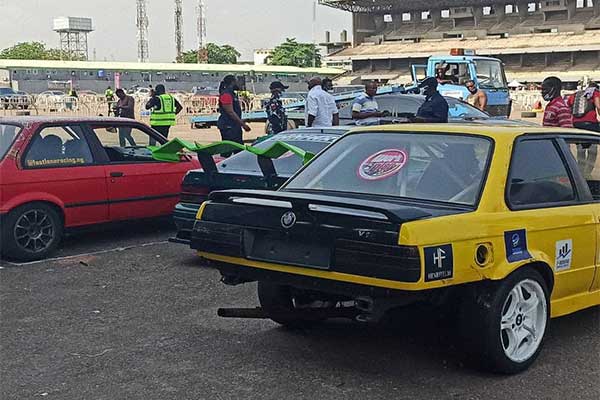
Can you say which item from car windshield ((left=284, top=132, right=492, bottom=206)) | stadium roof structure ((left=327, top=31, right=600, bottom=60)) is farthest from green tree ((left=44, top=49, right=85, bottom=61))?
car windshield ((left=284, top=132, right=492, bottom=206))

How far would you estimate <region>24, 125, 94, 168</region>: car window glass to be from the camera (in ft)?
25.7

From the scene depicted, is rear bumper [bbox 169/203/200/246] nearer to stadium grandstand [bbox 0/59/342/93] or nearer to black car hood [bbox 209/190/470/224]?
black car hood [bbox 209/190/470/224]

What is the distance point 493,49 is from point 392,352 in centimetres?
7083

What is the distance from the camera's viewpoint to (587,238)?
5051 mm

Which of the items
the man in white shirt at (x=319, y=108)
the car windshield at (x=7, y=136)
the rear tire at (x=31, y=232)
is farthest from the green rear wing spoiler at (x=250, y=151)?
the man in white shirt at (x=319, y=108)

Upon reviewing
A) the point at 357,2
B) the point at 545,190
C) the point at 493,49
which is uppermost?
the point at 357,2

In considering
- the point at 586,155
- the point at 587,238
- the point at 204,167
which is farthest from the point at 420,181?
the point at 204,167

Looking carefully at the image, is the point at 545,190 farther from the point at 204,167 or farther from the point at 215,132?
the point at 215,132

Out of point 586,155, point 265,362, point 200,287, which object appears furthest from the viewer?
point 200,287

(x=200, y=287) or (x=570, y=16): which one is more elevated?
(x=570, y=16)

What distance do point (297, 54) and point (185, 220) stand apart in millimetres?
116275

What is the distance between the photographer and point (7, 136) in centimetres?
788

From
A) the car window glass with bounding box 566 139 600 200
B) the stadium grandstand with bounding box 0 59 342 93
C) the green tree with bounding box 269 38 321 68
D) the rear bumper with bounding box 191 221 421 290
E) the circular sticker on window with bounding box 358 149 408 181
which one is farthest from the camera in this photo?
the green tree with bounding box 269 38 321 68

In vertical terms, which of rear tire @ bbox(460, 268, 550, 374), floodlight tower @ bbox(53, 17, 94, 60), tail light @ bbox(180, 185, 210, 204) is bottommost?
rear tire @ bbox(460, 268, 550, 374)
